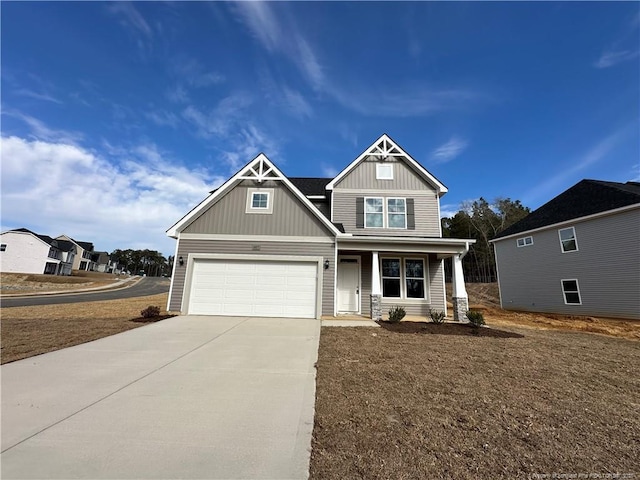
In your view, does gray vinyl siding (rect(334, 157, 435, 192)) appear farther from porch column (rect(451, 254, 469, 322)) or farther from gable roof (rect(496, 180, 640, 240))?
gable roof (rect(496, 180, 640, 240))

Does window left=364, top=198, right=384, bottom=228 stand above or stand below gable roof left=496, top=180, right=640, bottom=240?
below

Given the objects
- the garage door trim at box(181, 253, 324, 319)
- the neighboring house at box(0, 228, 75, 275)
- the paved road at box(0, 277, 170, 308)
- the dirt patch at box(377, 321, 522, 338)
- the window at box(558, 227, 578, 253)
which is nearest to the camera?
the dirt patch at box(377, 321, 522, 338)

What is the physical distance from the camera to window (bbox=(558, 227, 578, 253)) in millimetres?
14648

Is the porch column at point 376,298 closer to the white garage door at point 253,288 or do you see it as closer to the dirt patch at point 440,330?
the dirt patch at point 440,330

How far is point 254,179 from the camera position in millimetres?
11164

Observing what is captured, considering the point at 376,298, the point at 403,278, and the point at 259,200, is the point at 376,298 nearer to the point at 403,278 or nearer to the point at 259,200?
the point at 403,278

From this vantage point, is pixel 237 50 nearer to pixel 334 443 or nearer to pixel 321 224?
pixel 321 224

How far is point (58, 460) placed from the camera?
242 cm

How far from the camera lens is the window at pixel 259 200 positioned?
10977 millimetres

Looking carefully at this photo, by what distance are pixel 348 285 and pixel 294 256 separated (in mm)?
2921

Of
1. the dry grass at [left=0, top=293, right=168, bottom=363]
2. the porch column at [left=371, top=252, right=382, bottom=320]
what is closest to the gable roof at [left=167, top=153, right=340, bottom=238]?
the porch column at [left=371, top=252, right=382, bottom=320]

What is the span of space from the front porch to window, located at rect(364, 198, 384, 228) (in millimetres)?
1491

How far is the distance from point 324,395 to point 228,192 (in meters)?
9.24

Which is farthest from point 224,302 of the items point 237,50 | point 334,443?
point 237,50
